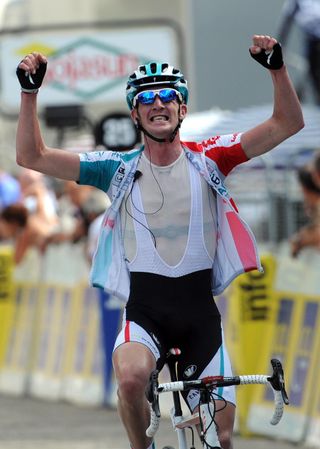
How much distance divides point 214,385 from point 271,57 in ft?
5.10

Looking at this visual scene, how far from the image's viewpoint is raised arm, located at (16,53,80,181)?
7.81 meters

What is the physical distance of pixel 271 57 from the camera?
773 cm

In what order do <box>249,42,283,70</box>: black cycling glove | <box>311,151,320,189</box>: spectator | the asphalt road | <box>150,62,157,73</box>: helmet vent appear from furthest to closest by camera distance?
1. the asphalt road
2. <box>311,151,320,189</box>: spectator
3. <box>150,62,157,73</box>: helmet vent
4. <box>249,42,283,70</box>: black cycling glove

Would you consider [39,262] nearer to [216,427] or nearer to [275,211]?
[275,211]

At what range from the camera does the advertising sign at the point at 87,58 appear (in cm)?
1692

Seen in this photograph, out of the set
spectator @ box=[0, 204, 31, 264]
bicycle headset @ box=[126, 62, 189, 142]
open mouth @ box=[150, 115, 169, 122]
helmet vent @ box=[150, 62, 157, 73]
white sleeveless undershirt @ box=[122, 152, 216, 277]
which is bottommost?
white sleeveless undershirt @ box=[122, 152, 216, 277]

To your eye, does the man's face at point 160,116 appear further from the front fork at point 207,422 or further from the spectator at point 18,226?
the spectator at point 18,226

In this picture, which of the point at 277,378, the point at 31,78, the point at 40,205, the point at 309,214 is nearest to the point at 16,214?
the point at 40,205

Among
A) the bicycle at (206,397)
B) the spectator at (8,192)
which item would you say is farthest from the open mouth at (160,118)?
the spectator at (8,192)

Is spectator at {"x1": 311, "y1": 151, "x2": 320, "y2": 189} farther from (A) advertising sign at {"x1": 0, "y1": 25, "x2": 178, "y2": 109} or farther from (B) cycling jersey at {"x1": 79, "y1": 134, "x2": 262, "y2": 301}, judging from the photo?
(A) advertising sign at {"x1": 0, "y1": 25, "x2": 178, "y2": 109}

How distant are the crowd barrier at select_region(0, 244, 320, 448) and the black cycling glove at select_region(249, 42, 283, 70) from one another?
429cm

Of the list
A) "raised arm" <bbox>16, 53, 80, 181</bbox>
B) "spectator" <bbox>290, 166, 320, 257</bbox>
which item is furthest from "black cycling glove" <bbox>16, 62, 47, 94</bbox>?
"spectator" <bbox>290, 166, 320, 257</bbox>

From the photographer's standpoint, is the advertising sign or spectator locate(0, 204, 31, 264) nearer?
spectator locate(0, 204, 31, 264)

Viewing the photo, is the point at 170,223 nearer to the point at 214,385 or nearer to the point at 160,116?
the point at 160,116
